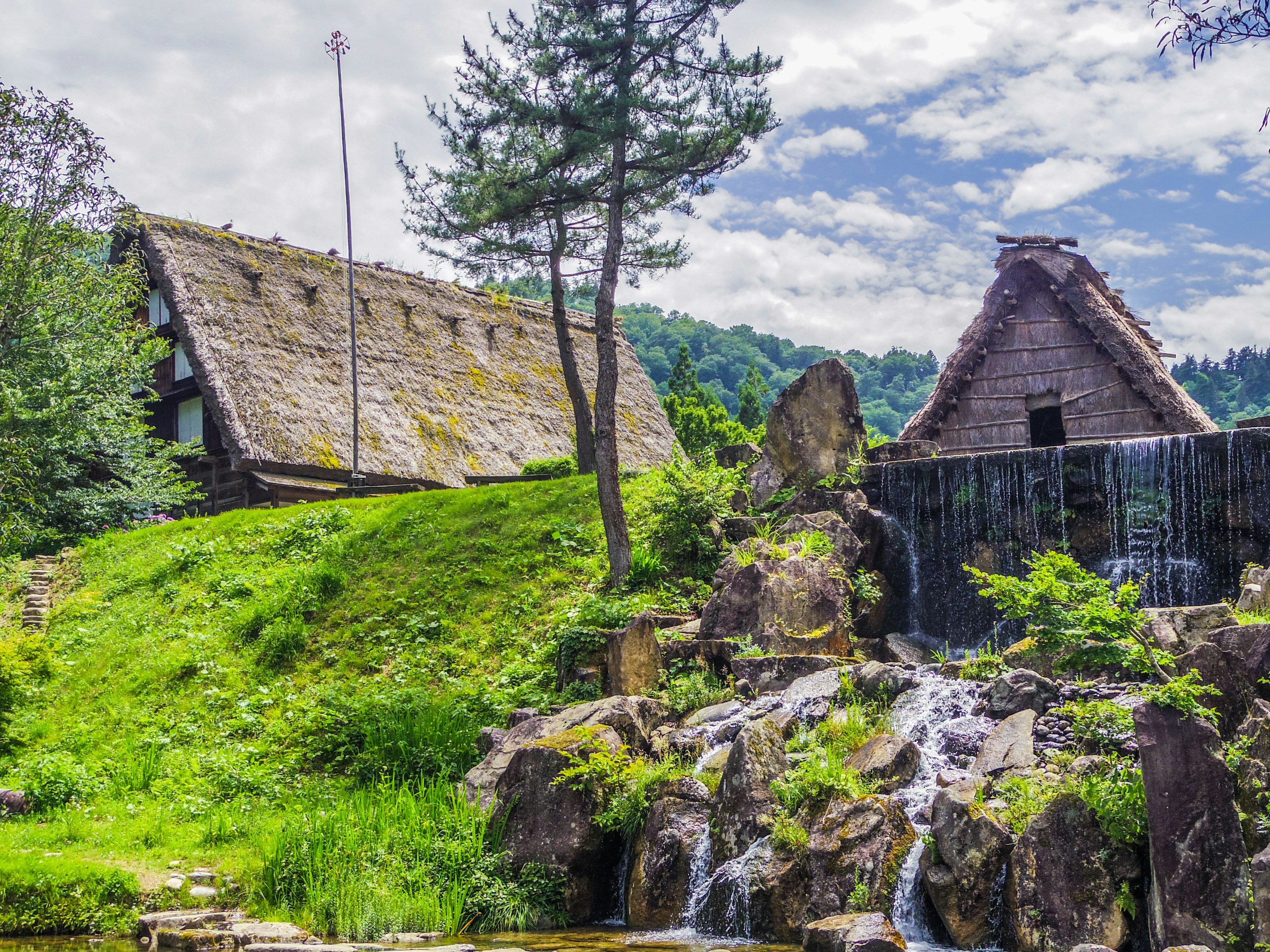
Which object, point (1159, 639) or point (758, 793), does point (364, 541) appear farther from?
point (1159, 639)

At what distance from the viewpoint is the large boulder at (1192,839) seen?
6.85 metres

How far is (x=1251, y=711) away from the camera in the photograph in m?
8.10

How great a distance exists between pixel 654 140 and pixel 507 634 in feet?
26.9

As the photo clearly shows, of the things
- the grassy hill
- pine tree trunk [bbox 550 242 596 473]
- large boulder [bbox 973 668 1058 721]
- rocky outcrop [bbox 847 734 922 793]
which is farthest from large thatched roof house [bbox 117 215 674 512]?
large boulder [bbox 973 668 1058 721]

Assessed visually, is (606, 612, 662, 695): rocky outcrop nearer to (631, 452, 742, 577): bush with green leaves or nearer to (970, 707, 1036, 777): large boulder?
(631, 452, 742, 577): bush with green leaves

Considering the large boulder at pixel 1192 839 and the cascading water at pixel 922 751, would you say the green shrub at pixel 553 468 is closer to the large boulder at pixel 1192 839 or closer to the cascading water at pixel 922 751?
the cascading water at pixel 922 751

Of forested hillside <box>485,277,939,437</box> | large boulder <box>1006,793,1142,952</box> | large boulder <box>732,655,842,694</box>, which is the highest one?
forested hillside <box>485,277,939,437</box>

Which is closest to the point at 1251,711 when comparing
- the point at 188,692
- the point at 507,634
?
the point at 507,634

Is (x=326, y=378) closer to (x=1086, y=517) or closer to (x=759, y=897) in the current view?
(x=1086, y=517)

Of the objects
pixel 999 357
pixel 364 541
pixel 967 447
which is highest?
pixel 999 357

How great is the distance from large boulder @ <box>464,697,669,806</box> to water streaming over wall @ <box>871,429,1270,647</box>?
5014mm

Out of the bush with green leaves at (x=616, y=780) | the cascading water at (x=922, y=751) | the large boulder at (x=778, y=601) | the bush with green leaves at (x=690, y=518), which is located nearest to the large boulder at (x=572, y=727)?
the bush with green leaves at (x=616, y=780)

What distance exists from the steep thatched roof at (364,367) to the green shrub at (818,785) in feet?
61.8

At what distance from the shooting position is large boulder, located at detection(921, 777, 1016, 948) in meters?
7.75
